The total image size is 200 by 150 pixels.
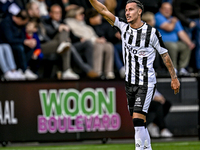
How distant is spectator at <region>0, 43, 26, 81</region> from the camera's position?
33.3 feet

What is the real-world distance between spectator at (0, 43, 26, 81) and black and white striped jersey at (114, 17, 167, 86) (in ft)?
14.3

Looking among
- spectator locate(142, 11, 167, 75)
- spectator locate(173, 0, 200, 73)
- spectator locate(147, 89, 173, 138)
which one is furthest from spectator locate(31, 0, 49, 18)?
spectator locate(173, 0, 200, 73)

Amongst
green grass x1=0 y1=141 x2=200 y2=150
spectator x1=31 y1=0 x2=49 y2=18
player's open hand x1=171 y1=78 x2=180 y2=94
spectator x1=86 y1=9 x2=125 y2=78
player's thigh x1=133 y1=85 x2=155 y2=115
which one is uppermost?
spectator x1=31 y1=0 x2=49 y2=18

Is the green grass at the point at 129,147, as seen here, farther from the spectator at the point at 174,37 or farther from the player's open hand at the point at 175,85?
the player's open hand at the point at 175,85

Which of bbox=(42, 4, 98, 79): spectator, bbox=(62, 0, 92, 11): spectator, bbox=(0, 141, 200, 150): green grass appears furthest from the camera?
bbox=(62, 0, 92, 11): spectator

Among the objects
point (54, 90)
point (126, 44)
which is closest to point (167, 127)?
point (54, 90)

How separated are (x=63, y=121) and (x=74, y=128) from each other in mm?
301

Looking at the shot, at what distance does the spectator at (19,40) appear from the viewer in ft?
34.0

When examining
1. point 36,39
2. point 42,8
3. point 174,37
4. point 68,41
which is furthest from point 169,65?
point 42,8

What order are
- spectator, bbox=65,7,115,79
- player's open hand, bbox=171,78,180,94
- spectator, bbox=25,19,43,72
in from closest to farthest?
player's open hand, bbox=171,78,180,94 → spectator, bbox=25,19,43,72 → spectator, bbox=65,7,115,79

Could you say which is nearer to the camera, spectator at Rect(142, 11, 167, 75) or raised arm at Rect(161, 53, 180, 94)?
raised arm at Rect(161, 53, 180, 94)

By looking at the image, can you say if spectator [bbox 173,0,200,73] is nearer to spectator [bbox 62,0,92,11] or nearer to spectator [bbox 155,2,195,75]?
spectator [bbox 155,2,195,75]

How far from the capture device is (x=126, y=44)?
6.46 meters

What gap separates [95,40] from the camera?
11.2m
